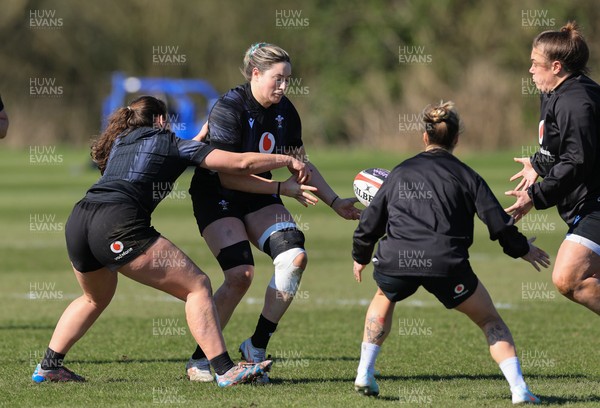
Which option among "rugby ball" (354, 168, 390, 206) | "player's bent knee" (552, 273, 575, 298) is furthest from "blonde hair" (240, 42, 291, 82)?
"player's bent knee" (552, 273, 575, 298)

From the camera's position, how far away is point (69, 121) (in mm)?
55938

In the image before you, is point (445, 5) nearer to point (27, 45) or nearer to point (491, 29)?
point (491, 29)

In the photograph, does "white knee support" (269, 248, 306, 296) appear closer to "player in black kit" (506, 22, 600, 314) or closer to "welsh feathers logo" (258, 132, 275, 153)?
"welsh feathers logo" (258, 132, 275, 153)

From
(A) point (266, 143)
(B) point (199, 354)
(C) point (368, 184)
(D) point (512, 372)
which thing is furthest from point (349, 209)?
(D) point (512, 372)

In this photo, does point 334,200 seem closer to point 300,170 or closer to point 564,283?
point 300,170

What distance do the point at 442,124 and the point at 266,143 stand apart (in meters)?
1.65

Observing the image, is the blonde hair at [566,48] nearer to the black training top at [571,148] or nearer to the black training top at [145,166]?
the black training top at [571,148]

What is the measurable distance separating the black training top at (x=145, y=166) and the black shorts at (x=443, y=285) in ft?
4.84

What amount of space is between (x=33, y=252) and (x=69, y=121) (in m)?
40.6

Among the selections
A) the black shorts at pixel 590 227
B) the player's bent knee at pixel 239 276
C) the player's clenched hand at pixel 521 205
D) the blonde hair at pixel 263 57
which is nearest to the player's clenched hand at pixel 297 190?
the player's bent knee at pixel 239 276

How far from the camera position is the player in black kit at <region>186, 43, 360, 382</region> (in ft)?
24.5

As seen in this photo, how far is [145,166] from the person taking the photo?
22.8ft

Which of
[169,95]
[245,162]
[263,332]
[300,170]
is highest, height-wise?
[245,162]

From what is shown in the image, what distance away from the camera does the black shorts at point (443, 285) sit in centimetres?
630
